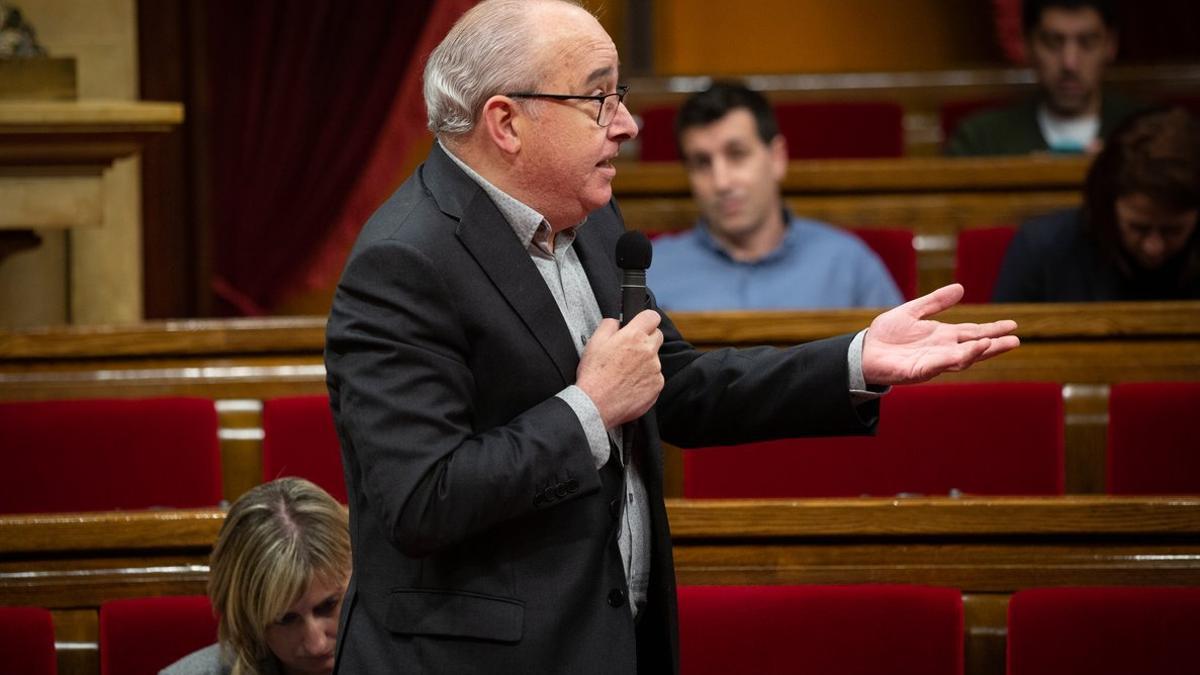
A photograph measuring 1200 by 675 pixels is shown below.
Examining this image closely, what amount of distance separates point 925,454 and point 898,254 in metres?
0.44

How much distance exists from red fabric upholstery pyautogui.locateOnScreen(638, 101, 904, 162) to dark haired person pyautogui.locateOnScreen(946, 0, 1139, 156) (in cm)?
12

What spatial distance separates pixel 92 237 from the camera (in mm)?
1270

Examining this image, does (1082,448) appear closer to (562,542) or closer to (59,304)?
(562,542)

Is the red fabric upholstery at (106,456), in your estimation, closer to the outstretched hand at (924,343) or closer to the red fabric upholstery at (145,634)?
the red fabric upholstery at (145,634)

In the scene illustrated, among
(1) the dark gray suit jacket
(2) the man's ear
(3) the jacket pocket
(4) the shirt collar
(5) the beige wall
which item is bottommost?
(3) the jacket pocket

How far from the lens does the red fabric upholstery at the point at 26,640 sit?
68 centimetres

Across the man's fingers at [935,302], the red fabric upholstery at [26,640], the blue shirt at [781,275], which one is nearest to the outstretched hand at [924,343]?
the man's fingers at [935,302]

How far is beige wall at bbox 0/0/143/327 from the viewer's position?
1251 mm

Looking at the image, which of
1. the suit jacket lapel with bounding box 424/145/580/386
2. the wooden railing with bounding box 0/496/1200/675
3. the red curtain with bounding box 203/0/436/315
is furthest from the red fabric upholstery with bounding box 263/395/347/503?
the red curtain with bounding box 203/0/436/315

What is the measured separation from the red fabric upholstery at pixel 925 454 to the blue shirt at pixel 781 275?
1.03 feet

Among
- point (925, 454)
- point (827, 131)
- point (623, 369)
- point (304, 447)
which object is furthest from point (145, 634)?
point (827, 131)

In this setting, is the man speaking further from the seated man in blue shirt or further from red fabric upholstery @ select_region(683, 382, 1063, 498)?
the seated man in blue shirt

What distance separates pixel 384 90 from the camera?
163cm

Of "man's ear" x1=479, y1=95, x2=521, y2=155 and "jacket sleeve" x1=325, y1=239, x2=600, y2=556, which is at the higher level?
"man's ear" x1=479, y1=95, x2=521, y2=155
